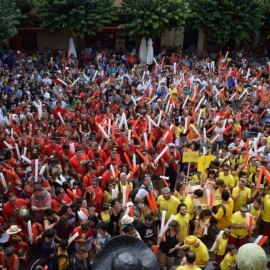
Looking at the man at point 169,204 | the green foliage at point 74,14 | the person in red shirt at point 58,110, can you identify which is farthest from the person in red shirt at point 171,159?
the green foliage at point 74,14

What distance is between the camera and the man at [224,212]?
234 inches

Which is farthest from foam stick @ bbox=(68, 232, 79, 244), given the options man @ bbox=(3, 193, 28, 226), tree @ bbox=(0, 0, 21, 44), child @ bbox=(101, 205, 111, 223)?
tree @ bbox=(0, 0, 21, 44)

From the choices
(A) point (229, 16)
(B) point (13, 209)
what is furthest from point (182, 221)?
(A) point (229, 16)

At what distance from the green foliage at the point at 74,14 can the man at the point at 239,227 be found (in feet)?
46.9

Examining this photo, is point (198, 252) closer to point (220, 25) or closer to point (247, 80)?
point (247, 80)

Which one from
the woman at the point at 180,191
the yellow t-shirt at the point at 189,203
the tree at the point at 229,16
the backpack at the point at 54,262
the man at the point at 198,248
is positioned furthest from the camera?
the tree at the point at 229,16

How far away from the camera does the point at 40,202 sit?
19.9 feet

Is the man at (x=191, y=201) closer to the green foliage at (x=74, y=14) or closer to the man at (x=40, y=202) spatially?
the man at (x=40, y=202)

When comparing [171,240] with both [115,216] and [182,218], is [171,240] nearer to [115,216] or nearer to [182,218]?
[182,218]

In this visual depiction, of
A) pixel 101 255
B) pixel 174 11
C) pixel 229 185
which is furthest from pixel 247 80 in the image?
pixel 101 255

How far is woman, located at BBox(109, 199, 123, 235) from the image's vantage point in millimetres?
5836

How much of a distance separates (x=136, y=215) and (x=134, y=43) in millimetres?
19381

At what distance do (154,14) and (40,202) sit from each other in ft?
48.8

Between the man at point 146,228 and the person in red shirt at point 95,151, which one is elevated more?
the person in red shirt at point 95,151
